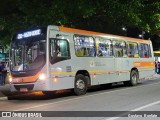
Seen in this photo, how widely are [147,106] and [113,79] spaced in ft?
24.5

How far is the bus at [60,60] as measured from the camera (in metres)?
14.9

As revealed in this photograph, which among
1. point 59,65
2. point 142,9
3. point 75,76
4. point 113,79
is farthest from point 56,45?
point 142,9

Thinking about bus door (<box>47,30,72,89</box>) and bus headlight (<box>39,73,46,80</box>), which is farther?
bus door (<box>47,30,72,89</box>)

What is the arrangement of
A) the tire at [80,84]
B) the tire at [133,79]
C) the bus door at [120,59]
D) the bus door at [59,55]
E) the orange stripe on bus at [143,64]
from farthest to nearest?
the orange stripe on bus at [143,64] < the tire at [133,79] < the bus door at [120,59] < the tire at [80,84] < the bus door at [59,55]

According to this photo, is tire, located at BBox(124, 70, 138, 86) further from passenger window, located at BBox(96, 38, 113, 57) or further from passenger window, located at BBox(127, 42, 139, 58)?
passenger window, located at BBox(96, 38, 113, 57)

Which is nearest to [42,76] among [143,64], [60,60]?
[60,60]

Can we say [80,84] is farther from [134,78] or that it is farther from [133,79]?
[134,78]

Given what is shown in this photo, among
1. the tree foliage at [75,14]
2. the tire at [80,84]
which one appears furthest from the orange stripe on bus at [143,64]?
the tire at [80,84]

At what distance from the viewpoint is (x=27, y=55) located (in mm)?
15375

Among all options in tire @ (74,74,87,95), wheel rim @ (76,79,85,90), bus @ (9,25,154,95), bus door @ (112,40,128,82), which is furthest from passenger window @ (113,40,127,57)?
wheel rim @ (76,79,85,90)

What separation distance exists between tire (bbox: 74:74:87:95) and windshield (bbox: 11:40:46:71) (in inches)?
89.6

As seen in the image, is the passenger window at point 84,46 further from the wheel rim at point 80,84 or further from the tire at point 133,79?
the tire at point 133,79

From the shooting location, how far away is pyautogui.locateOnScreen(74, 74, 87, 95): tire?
53.5ft

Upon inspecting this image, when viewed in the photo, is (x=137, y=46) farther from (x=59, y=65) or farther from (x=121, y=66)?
(x=59, y=65)
